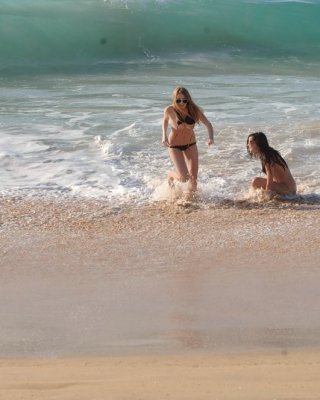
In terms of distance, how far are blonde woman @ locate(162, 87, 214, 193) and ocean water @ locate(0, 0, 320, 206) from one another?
227mm

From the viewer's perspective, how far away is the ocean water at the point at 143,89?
31.3 feet

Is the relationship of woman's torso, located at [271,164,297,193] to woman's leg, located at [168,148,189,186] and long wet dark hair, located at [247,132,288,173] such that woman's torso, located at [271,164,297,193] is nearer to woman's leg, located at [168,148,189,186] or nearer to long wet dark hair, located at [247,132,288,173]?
long wet dark hair, located at [247,132,288,173]

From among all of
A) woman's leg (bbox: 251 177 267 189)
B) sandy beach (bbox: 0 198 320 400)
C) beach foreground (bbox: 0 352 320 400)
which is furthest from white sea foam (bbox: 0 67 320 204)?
beach foreground (bbox: 0 352 320 400)

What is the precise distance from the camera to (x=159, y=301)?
222 inches

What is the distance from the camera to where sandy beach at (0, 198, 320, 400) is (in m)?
4.25

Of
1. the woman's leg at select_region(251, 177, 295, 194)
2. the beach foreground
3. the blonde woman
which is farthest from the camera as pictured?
the blonde woman

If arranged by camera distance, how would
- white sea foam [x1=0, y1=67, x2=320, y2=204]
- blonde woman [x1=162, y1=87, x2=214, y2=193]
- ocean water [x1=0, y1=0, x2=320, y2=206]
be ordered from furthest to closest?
1. ocean water [x1=0, y1=0, x2=320, y2=206]
2. white sea foam [x1=0, y1=67, x2=320, y2=204]
3. blonde woman [x1=162, y1=87, x2=214, y2=193]

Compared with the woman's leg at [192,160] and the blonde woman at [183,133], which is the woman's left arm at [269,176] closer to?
the blonde woman at [183,133]

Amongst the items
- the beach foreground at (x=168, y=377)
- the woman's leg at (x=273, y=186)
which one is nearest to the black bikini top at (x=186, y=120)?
the woman's leg at (x=273, y=186)

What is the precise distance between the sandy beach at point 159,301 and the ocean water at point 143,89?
3.17ft

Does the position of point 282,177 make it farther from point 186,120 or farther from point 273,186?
point 186,120

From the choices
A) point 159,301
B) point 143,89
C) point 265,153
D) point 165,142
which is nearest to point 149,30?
point 143,89

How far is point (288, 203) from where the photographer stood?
827 cm

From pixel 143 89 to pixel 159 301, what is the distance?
10746mm
